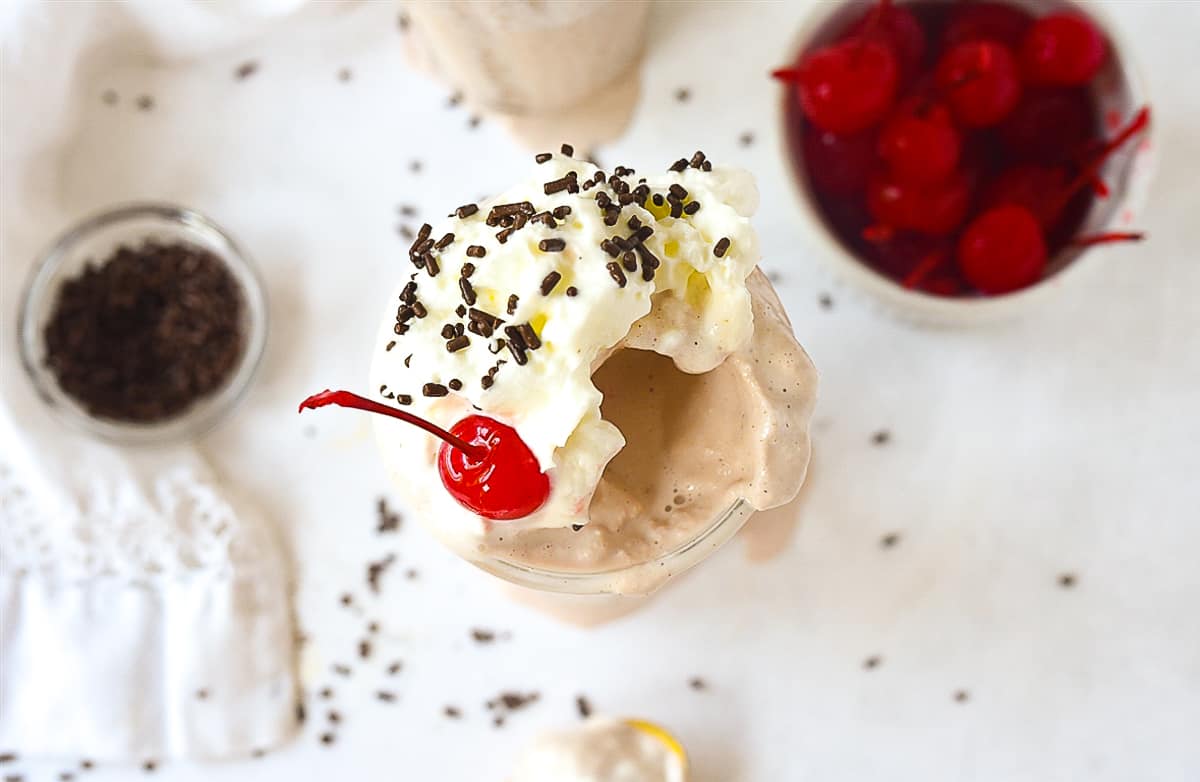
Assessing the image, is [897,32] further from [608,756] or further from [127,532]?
[127,532]

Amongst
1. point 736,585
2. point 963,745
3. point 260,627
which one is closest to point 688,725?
point 736,585

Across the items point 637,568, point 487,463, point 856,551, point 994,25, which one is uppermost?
point 994,25

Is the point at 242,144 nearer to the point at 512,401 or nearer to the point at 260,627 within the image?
the point at 260,627

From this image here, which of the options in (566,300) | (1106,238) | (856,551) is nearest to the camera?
(566,300)

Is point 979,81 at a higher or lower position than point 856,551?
higher

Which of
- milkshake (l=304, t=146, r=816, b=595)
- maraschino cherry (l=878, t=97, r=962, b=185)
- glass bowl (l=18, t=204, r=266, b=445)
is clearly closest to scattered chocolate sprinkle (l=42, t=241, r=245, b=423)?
glass bowl (l=18, t=204, r=266, b=445)

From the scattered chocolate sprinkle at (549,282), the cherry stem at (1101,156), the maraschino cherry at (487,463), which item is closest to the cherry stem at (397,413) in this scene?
the maraschino cherry at (487,463)

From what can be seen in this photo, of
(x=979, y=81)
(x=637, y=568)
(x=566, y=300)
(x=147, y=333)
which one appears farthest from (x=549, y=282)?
(x=147, y=333)
